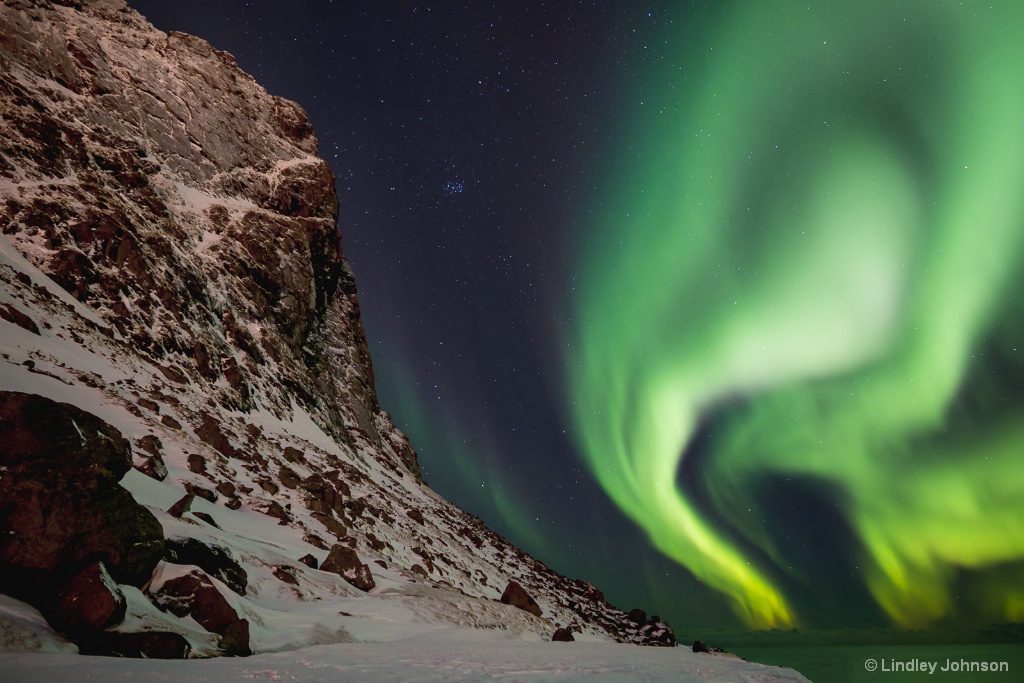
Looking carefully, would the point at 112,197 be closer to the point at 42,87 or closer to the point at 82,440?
the point at 42,87

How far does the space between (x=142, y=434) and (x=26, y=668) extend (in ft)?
46.8

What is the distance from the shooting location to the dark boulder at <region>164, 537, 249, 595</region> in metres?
8.72

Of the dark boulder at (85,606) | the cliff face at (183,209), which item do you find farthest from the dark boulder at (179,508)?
the cliff face at (183,209)

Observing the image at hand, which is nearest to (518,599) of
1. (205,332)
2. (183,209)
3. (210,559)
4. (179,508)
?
(179,508)

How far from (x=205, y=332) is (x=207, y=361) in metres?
3.36

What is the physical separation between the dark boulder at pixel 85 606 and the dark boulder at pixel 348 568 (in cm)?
788

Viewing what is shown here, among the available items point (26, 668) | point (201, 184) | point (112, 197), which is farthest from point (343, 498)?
point (201, 184)

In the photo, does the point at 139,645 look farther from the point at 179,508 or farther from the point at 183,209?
the point at 183,209

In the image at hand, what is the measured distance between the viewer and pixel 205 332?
3475 cm

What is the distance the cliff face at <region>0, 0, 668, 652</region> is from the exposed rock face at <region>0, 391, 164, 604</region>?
59 mm

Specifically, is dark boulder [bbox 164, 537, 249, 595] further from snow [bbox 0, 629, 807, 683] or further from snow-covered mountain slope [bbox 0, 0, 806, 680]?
snow [bbox 0, 629, 807, 683]

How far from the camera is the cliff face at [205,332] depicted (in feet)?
45.9

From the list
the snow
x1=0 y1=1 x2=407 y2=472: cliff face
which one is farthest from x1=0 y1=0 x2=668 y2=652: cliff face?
the snow

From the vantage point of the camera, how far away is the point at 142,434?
Answer: 17.0 m
